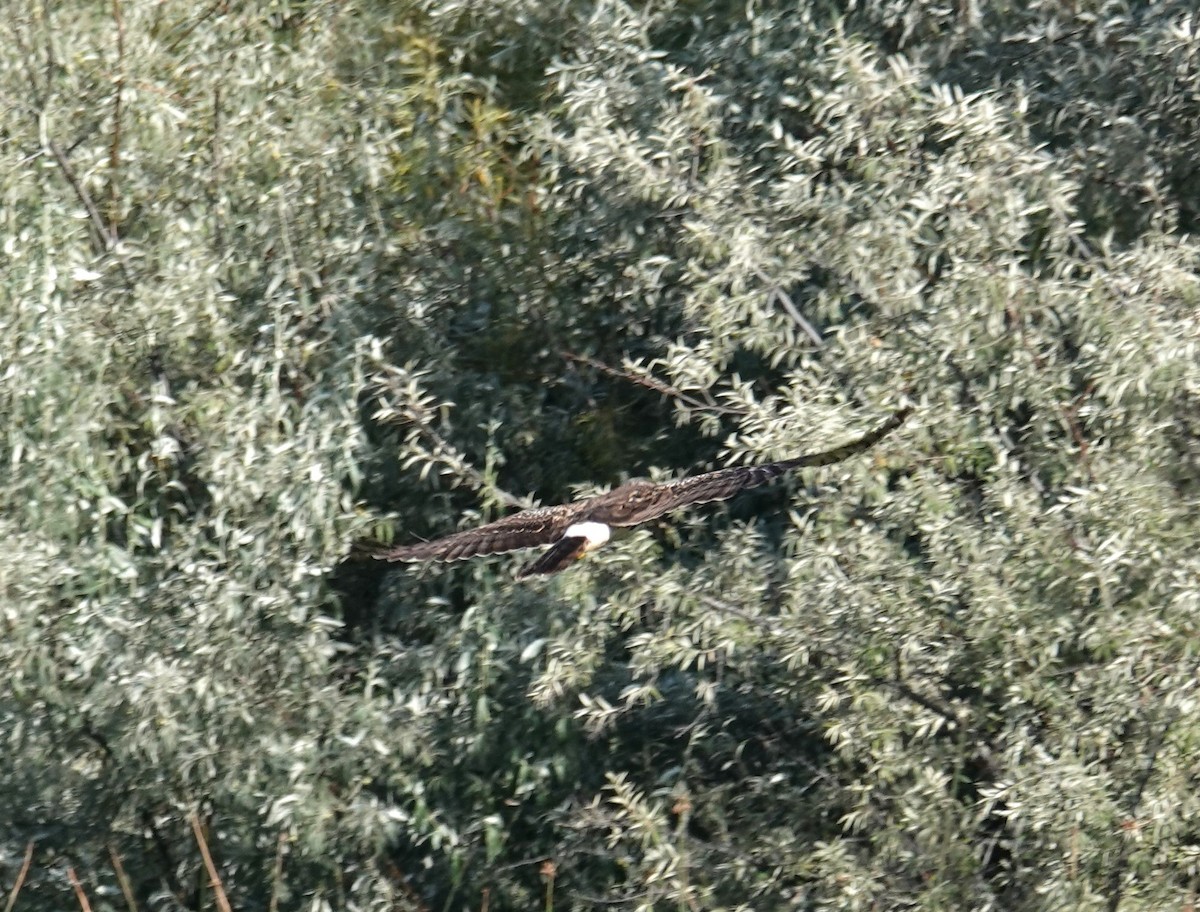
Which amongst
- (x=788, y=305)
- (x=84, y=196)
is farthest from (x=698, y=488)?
(x=84, y=196)

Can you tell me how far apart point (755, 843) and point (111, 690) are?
2303mm

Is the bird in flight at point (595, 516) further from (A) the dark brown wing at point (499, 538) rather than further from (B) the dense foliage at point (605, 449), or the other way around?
(B) the dense foliage at point (605, 449)

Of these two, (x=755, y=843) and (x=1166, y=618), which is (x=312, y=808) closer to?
(x=755, y=843)

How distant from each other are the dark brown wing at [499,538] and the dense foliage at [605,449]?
55 centimetres

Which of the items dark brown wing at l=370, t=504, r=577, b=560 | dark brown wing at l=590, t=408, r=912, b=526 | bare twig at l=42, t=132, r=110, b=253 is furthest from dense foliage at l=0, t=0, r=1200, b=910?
dark brown wing at l=370, t=504, r=577, b=560

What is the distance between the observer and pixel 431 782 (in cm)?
734

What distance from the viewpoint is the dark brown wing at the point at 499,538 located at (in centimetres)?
596

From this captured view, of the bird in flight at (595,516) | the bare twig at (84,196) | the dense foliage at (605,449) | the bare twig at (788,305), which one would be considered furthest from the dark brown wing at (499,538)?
the bare twig at (84,196)

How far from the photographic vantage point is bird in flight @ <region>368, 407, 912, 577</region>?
5816 millimetres

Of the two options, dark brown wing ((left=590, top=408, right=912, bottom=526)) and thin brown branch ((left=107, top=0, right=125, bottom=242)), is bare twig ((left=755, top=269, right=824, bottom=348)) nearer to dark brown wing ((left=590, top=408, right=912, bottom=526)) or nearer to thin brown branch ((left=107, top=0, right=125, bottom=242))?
dark brown wing ((left=590, top=408, right=912, bottom=526))

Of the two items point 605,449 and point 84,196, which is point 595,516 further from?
point 84,196

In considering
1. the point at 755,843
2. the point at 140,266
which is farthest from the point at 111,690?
the point at 755,843

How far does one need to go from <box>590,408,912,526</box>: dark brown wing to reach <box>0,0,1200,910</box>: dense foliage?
44 centimetres

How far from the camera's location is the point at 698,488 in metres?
5.99
